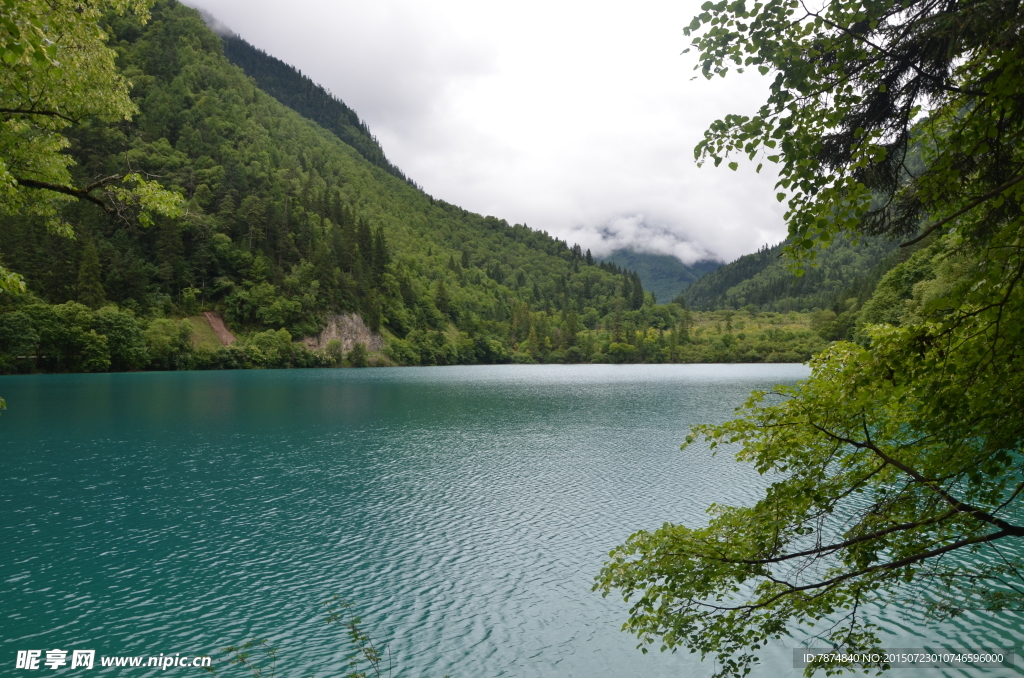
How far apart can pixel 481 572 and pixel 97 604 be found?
36.8ft

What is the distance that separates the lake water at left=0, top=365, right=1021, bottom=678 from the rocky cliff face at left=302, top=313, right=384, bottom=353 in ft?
317

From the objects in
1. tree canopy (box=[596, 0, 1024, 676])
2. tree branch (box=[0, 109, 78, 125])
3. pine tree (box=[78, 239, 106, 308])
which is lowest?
tree canopy (box=[596, 0, 1024, 676])

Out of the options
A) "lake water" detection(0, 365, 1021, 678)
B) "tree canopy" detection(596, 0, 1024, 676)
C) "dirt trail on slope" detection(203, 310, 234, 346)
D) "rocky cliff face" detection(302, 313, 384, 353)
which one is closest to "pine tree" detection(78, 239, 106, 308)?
"dirt trail on slope" detection(203, 310, 234, 346)

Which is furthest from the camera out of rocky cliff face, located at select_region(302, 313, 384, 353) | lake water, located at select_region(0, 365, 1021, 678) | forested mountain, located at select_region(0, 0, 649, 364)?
rocky cliff face, located at select_region(302, 313, 384, 353)

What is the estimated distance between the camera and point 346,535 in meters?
21.4

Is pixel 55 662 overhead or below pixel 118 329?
below

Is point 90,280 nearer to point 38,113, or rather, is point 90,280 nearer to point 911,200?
point 38,113

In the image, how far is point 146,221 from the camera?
942cm

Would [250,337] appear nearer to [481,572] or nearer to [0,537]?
[0,537]

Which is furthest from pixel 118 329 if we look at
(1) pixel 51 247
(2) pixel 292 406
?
(2) pixel 292 406

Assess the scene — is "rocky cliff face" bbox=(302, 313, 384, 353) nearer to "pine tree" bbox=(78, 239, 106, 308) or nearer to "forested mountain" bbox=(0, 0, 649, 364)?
"forested mountain" bbox=(0, 0, 649, 364)

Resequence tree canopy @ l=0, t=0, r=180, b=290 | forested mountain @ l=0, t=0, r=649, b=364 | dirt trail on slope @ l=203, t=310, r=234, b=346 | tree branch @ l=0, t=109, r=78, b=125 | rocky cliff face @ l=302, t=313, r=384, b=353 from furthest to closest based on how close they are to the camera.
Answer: rocky cliff face @ l=302, t=313, r=384, b=353, dirt trail on slope @ l=203, t=310, r=234, b=346, forested mountain @ l=0, t=0, r=649, b=364, tree branch @ l=0, t=109, r=78, b=125, tree canopy @ l=0, t=0, r=180, b=290

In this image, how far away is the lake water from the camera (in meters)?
13.6

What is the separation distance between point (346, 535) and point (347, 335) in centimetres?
13981
